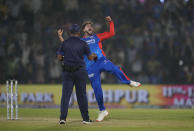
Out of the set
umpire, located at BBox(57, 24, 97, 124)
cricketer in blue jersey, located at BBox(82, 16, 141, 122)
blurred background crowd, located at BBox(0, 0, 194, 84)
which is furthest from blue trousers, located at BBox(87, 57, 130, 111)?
blurred background crowd, located at BBox(0, 0, 194, 84)

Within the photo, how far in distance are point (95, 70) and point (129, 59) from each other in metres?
10.2

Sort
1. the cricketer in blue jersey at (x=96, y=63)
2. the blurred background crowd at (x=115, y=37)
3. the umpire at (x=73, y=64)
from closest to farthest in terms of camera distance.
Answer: the umpire at (x=73, y=64) < the cricketer in blue jersey at (x=96, y=63) < the blurred background crowd at (x=115, y=37)

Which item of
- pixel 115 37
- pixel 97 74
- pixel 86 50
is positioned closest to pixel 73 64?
pixel 86 50

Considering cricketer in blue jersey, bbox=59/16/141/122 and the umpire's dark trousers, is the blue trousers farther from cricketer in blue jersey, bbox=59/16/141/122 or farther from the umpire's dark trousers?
the umpire's dark trousers

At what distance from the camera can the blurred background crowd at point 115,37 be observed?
20797 mm

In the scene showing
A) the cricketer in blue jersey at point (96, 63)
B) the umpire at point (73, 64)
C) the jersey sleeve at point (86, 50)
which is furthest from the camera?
the cricketer in blue jersey at point (96, 63)

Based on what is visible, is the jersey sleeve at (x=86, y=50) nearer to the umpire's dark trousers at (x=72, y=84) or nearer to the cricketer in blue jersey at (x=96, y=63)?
the umpire's dark trousers at (x=72, y=84)

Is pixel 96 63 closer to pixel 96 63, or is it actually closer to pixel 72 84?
pixel 96 63

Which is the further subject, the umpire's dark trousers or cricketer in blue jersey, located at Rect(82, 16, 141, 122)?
cricketer in blue jersey, located at Rect(82, 16, 141, 122)

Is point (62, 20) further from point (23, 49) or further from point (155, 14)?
point (155, 14)

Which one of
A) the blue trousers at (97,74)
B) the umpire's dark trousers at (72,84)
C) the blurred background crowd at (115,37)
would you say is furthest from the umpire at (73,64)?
the blurred background crowd at (115,37)

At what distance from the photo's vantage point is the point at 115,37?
21.6 m

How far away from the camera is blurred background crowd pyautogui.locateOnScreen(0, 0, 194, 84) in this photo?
20.8 m

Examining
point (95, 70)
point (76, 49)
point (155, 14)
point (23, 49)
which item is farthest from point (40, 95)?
point (76, 49)
